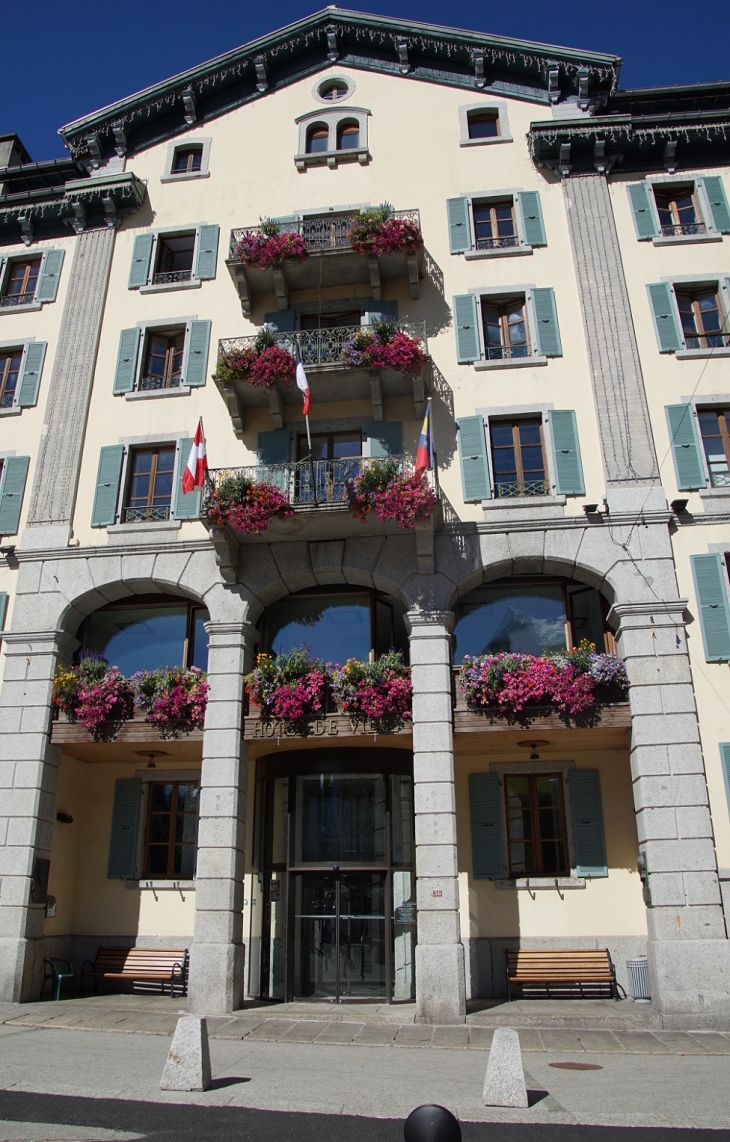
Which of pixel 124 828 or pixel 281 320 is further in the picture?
pixel 281 320

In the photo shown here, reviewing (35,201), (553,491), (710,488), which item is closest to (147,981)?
(553,491)

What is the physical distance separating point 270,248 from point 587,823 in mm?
14065

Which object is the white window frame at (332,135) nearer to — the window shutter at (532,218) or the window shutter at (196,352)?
the window shutter at (532,218)

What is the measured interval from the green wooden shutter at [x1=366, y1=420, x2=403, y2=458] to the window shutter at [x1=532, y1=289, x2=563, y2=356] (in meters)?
3.68

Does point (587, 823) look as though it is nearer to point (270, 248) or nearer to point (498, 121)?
point (270, 248)

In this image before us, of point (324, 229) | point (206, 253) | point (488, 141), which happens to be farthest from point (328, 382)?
point (488, 141)

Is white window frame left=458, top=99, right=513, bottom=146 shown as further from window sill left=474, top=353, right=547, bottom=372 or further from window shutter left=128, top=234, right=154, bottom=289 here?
window shutter left=128, top=234, right=154, bottom=289

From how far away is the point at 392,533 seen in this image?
679 inches

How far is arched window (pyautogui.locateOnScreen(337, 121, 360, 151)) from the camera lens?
22.3 m

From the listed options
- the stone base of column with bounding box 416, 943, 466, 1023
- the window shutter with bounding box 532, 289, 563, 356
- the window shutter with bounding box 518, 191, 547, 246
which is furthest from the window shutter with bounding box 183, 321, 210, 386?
the stone base of column with bounding box 416, 943, 466, 1023

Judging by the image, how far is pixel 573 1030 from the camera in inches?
521

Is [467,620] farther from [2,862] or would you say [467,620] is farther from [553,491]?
[2,862]

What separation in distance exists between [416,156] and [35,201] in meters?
10.1

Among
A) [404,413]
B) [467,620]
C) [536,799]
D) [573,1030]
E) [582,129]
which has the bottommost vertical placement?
[573,1030]
